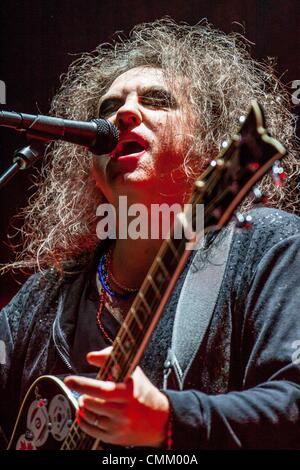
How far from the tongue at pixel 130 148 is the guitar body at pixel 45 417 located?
0.54 m

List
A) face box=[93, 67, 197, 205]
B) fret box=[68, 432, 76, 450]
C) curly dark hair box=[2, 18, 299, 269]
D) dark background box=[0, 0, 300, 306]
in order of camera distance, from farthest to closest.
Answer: dark background box=[0, 0, 300, 306] → curly dark hair box=[2, 18, 299, 269] → face box=[93, 67, 197, 205] → fret box=[68, 432, 76, 450]

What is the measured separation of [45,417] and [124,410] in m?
0.41

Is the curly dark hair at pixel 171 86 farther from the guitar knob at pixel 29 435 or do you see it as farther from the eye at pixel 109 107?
the guitar knob at pixel 29 435

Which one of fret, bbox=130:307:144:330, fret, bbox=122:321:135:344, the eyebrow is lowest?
fret, bbox=122:321:135:344

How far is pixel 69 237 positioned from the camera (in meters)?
1.89

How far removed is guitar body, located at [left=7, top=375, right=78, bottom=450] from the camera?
1.25 meters

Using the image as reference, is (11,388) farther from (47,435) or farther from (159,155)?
(159,155)

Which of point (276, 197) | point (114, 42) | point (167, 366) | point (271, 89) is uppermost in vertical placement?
point (114, 42)

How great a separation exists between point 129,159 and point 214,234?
26 centimetres

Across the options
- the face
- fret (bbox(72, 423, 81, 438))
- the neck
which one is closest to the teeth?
the face

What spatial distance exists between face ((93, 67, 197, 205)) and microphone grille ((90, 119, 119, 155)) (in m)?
0.12

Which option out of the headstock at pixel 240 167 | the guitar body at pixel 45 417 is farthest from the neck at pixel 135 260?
the headstock at pixel 240 167

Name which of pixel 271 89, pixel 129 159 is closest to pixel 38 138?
pixel 129 159

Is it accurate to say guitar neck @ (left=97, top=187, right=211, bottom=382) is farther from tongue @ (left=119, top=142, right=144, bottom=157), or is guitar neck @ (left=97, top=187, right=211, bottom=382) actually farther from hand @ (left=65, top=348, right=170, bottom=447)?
tongue @ (left=119, top=142, right=144, bottom=157)
